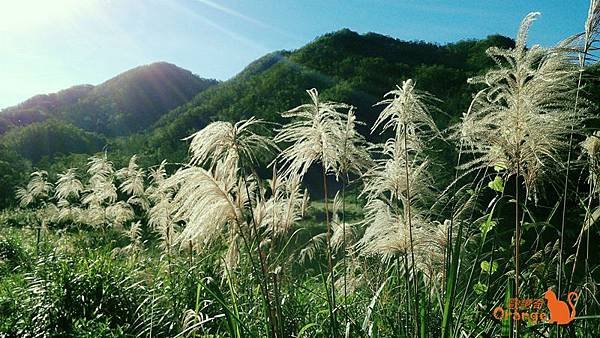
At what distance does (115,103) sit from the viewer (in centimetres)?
7862

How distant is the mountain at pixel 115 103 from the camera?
7244 centimetres

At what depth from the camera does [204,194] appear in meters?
2.72

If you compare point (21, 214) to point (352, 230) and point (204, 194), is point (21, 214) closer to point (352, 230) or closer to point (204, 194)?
point (352, 230)

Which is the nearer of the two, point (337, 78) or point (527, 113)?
point (527, 113)

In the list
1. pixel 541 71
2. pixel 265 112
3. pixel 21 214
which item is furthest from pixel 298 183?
pixel 265 112

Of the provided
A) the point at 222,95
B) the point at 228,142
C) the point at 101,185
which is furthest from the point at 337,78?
the point at 228,142

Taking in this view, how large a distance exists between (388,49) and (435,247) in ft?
Answer: 231

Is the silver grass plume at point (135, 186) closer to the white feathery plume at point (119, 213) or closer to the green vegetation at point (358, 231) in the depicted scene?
the green vegetation at point (358, 231)

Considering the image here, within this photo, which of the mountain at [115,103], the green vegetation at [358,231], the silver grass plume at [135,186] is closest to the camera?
the green vegetation at [358,231]

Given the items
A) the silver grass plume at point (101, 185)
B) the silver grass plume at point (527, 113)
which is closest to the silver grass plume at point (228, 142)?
the silver grass plume at point (527, 113)

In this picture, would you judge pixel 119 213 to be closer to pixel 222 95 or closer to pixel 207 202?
pixel 207 202

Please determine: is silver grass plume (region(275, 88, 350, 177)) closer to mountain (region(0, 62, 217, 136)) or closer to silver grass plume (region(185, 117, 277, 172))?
silver grass plume (region(185, 117, 277, 172))

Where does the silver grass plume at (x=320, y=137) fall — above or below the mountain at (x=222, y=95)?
below

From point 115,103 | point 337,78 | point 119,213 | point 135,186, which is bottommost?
point 119,213
